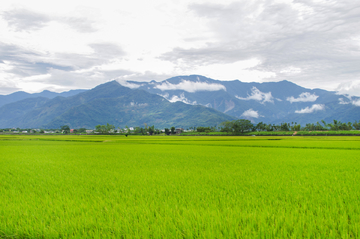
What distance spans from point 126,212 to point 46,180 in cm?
641

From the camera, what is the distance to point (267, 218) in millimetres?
4477

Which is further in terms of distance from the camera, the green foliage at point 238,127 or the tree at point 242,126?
the tree at point 242,126

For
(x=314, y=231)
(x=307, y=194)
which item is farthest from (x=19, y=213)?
(x=307, y=194)

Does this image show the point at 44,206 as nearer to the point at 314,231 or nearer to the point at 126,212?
the point at 126,212

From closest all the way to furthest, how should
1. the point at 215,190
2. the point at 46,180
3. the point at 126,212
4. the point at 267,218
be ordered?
the point at 267,218, the point at 126,212, the point at 215,190, the point at 46,180

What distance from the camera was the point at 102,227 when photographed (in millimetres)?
4176

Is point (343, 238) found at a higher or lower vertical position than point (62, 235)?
higher

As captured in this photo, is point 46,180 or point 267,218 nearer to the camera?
point 267,218

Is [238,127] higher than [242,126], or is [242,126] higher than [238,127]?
[242,126]

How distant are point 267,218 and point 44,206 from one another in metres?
6.16

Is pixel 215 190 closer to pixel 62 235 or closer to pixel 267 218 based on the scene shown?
pixel 267 218

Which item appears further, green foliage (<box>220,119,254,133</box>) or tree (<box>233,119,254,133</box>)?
tree (<box>233,119,254,133</box>)

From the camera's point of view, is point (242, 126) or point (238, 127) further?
point (242, 126)

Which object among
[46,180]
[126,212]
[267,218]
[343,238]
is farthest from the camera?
[46,180]
